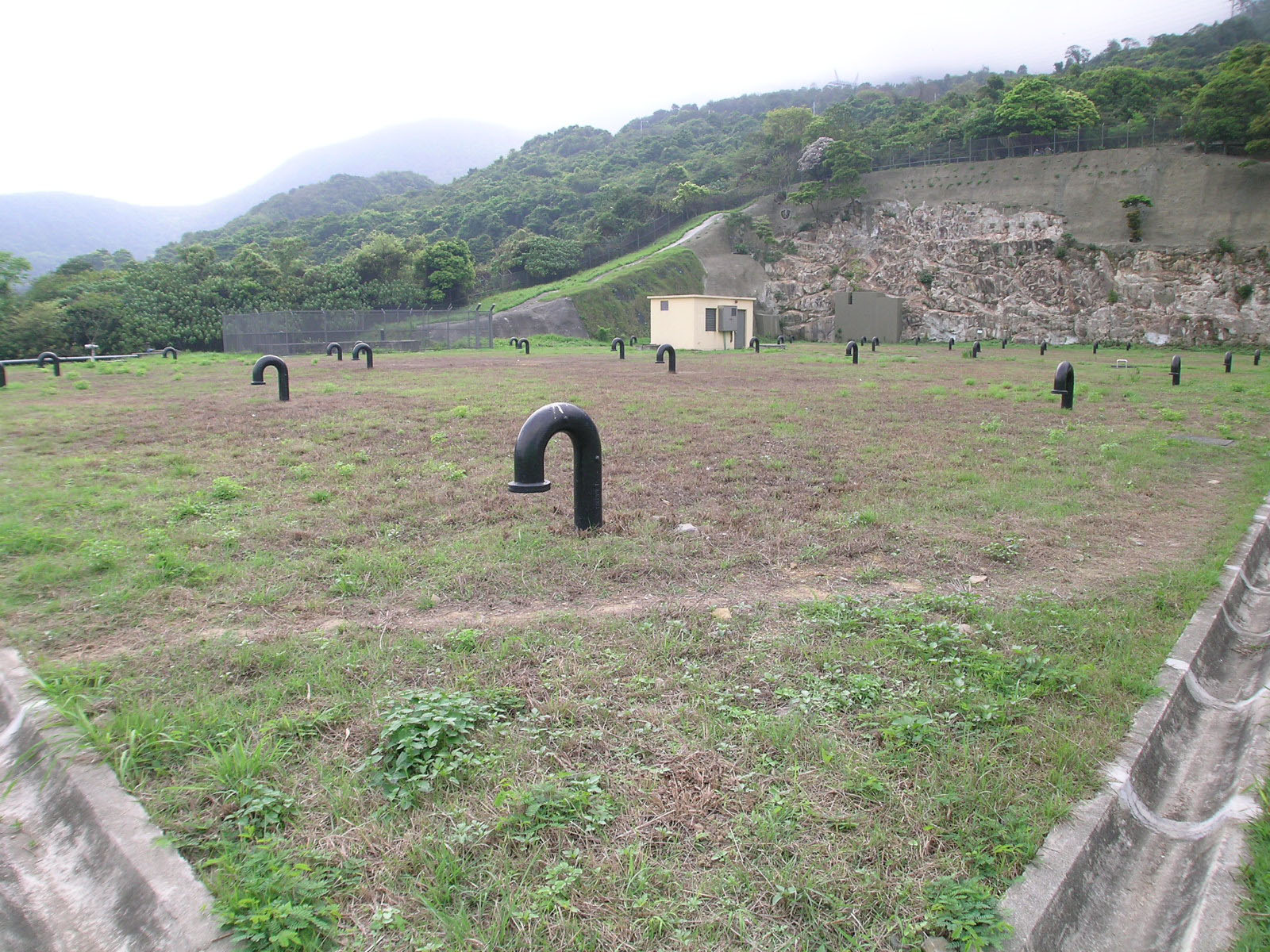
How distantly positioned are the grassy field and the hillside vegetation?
37093 mm

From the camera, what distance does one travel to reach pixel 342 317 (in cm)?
3688

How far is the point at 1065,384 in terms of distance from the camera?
492 inches

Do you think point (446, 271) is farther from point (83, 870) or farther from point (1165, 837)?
point (1165, 837)

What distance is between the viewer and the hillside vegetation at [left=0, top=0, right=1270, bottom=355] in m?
39.7

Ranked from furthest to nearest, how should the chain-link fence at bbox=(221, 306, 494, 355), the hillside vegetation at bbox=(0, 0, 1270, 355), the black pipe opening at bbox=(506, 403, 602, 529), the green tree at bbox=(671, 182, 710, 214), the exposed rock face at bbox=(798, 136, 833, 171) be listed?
→ the green tree at bbox=(671, 182, 710, 214) < the exposed rock face at bbox=(798, 136, 833, 171) < the hillside vegetation at bbox=(0, 0, 1270, 355) < the chain-link fence at bbox=(221, 306, 494, 355) < the black pipe opening at bbox=(506, 403, 602, 529)

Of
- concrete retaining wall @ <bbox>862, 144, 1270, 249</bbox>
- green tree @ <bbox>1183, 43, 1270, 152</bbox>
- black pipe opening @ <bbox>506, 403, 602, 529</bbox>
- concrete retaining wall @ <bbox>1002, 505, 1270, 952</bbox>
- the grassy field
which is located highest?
green tree @ <bbox>1183, 43, 1270, 152</bbox>

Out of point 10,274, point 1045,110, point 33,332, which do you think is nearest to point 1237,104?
point 1045,110

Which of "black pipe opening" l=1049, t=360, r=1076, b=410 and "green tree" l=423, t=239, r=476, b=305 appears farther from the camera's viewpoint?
"green tree" l=423, t=239, r=476, b=305

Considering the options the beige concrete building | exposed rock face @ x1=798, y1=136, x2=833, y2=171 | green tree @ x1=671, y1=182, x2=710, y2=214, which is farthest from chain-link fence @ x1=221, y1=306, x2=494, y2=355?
exposed rock face @ x1=798, y1=136, x2=833, y2=171

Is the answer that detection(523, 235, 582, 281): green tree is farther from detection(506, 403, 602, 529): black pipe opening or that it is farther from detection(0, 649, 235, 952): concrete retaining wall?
detection(0, 649, 235, 952): concrete retaining wall

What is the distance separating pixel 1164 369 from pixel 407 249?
4334 centimetres

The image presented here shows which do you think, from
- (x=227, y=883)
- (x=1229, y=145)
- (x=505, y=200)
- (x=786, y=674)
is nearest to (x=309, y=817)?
(x=227, y=883)

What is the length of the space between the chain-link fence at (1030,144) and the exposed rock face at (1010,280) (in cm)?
517

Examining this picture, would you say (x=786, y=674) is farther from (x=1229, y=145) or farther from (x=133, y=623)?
(x=1229, y=145)
